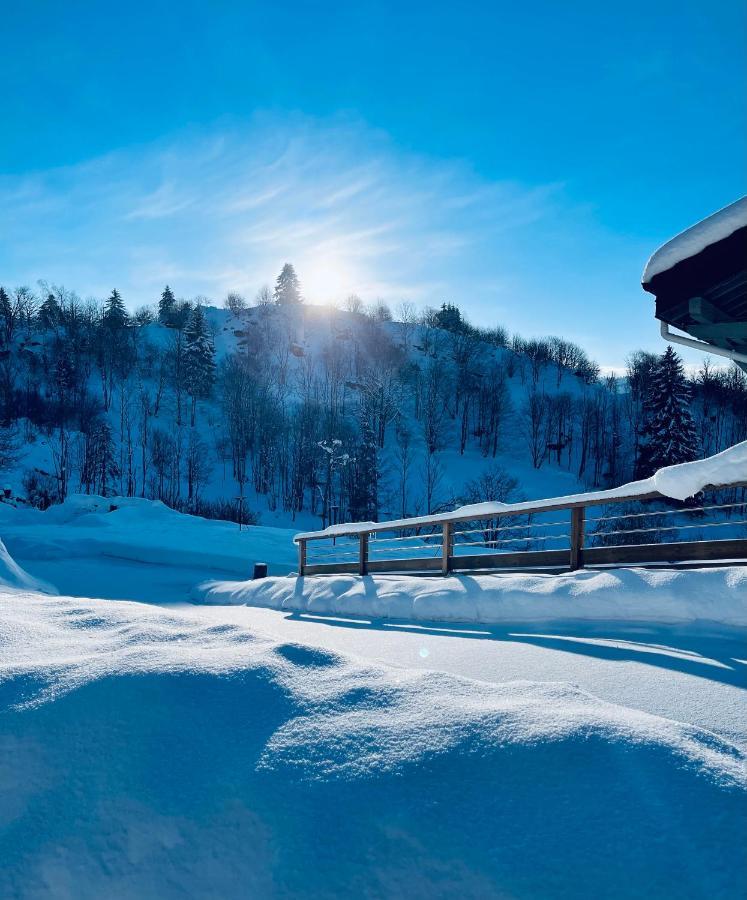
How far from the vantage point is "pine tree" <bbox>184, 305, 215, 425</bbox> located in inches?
1921

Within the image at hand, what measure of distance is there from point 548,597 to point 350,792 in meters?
3.67

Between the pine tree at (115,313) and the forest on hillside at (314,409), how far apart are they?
226 mm

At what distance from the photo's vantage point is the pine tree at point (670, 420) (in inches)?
1312

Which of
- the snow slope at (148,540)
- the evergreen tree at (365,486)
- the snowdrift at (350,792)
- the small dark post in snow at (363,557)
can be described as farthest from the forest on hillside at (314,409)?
the snowdrift at (350,792)

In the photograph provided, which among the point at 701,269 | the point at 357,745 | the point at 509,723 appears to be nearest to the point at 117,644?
the point at 357,745

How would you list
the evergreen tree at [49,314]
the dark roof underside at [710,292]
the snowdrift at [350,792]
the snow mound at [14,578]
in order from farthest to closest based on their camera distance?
the evergreen tree at [49,314] < the snow mound at [14,578] < the dark roof underside at [710,292] < the snowdrift at [350,792]

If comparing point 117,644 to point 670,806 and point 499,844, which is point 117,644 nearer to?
point 499,844

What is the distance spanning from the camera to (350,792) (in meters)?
1.56

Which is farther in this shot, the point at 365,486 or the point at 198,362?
the point at 198,362

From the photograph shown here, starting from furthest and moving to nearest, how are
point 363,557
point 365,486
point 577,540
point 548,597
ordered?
point 365,486 → point 363,557 → point 577,540 → point 548,597

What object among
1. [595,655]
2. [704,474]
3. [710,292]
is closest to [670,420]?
[710,292]

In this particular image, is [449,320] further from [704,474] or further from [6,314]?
[704,474]

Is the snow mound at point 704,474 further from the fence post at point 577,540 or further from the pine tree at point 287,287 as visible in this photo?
the pine tree at point 287,287

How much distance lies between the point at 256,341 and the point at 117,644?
5645 cm
